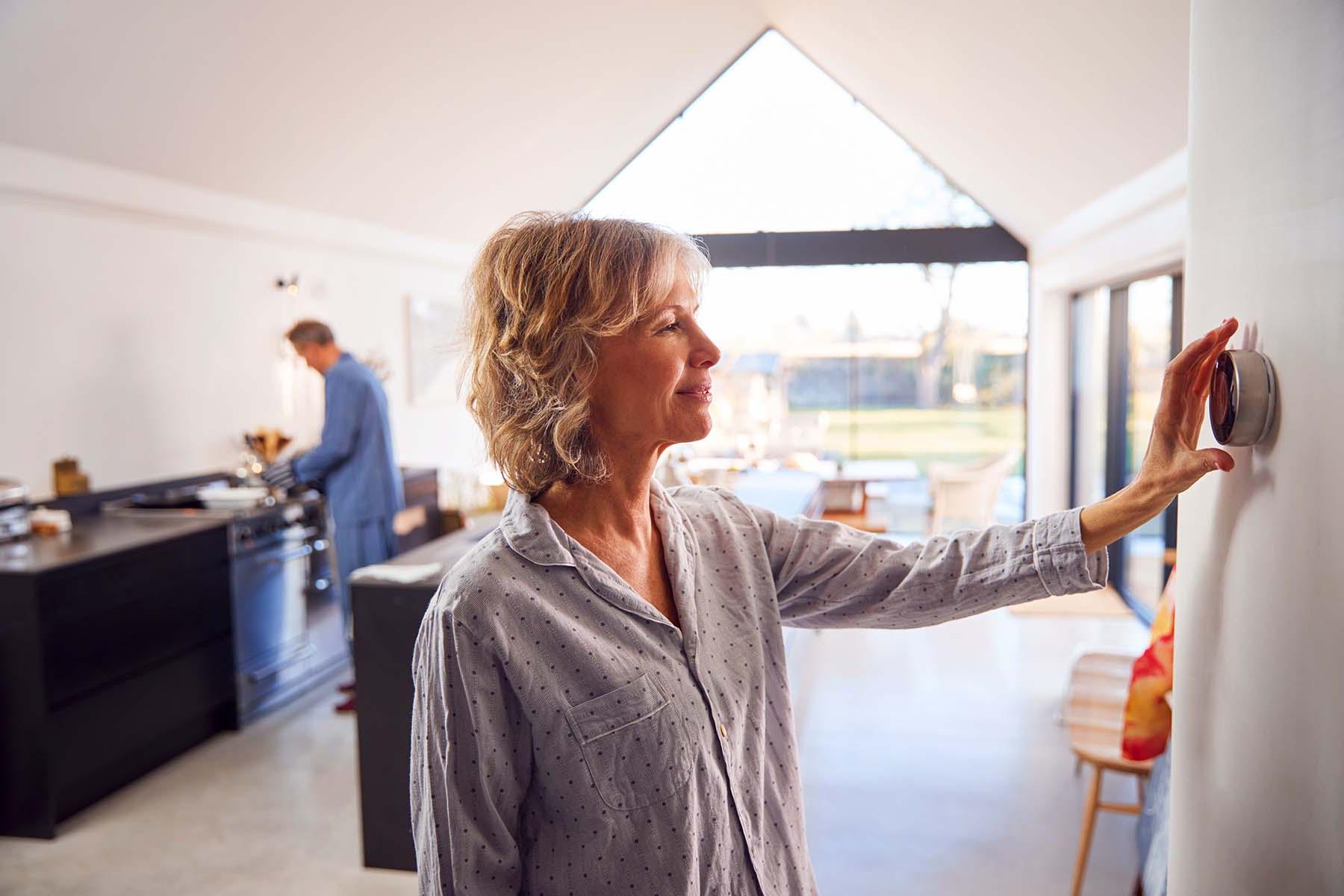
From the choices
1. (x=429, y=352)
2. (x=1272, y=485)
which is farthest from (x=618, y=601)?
(x=429, y=352)

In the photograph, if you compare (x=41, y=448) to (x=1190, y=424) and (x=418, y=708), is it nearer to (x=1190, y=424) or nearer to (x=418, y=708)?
(x=418, y=708)

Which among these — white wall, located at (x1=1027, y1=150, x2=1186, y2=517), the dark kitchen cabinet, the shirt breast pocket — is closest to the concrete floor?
the dark kitchen cabinet

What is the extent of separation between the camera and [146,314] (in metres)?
4.70

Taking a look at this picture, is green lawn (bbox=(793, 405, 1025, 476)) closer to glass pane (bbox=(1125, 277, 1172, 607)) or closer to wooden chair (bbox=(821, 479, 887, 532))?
wooden chair (bbox=(821, 479, 887, 532))

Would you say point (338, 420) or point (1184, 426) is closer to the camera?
point (1184, 426)

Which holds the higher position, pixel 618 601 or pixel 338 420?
pixel 338 420

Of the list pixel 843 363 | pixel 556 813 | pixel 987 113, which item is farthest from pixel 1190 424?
pixel 843 363

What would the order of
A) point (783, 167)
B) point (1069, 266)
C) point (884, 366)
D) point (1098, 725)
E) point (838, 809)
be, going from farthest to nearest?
point (884, 366) < point (783, 167) < point (1069, 266) < point (838, 809) < point (1098, 725)

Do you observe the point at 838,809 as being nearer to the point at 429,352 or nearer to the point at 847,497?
the point at 847,497

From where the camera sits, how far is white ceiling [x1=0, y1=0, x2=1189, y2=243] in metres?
3.76

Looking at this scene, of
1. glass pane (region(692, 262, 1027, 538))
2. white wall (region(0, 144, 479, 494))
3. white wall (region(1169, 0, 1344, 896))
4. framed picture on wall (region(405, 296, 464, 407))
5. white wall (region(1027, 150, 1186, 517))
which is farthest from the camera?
glass pane (region(692, 262, 1027, 538))

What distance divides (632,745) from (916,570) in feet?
1.52

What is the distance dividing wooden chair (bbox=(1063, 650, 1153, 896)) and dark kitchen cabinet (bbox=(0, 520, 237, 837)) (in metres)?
3.12

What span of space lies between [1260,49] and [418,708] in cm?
103
